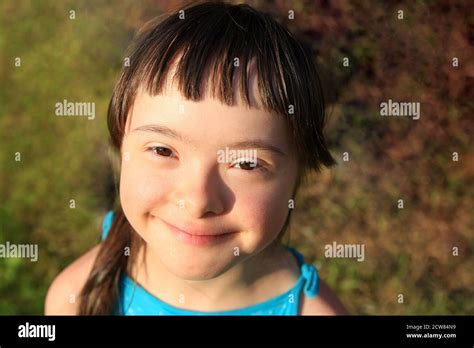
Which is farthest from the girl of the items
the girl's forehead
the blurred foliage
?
the blurred foliage

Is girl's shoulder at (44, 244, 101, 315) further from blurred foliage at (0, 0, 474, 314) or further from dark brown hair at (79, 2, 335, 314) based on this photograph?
dark brown hair at (79, 2, 335, 314)

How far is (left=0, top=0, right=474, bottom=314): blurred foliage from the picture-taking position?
2430 millimetres

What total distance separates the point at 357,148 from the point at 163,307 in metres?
1.06

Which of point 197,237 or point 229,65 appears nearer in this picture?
point 229,65

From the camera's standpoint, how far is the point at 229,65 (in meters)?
1.67

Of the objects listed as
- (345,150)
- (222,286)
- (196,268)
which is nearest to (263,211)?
(196,268)

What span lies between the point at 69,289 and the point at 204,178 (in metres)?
0.73

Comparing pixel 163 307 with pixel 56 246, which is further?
pixel 56 246

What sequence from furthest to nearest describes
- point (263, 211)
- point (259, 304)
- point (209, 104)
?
point (259, 304), point (263, 211), point (209, 104)

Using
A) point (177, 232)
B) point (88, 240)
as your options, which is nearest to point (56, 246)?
point (88, 240)

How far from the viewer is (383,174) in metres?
2.64

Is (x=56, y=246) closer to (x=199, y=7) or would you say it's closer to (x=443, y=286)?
(x=199, y=7)

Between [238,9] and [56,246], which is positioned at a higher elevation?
[238,9]

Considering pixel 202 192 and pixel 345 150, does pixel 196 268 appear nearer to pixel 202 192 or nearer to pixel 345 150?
pixel 202 192
